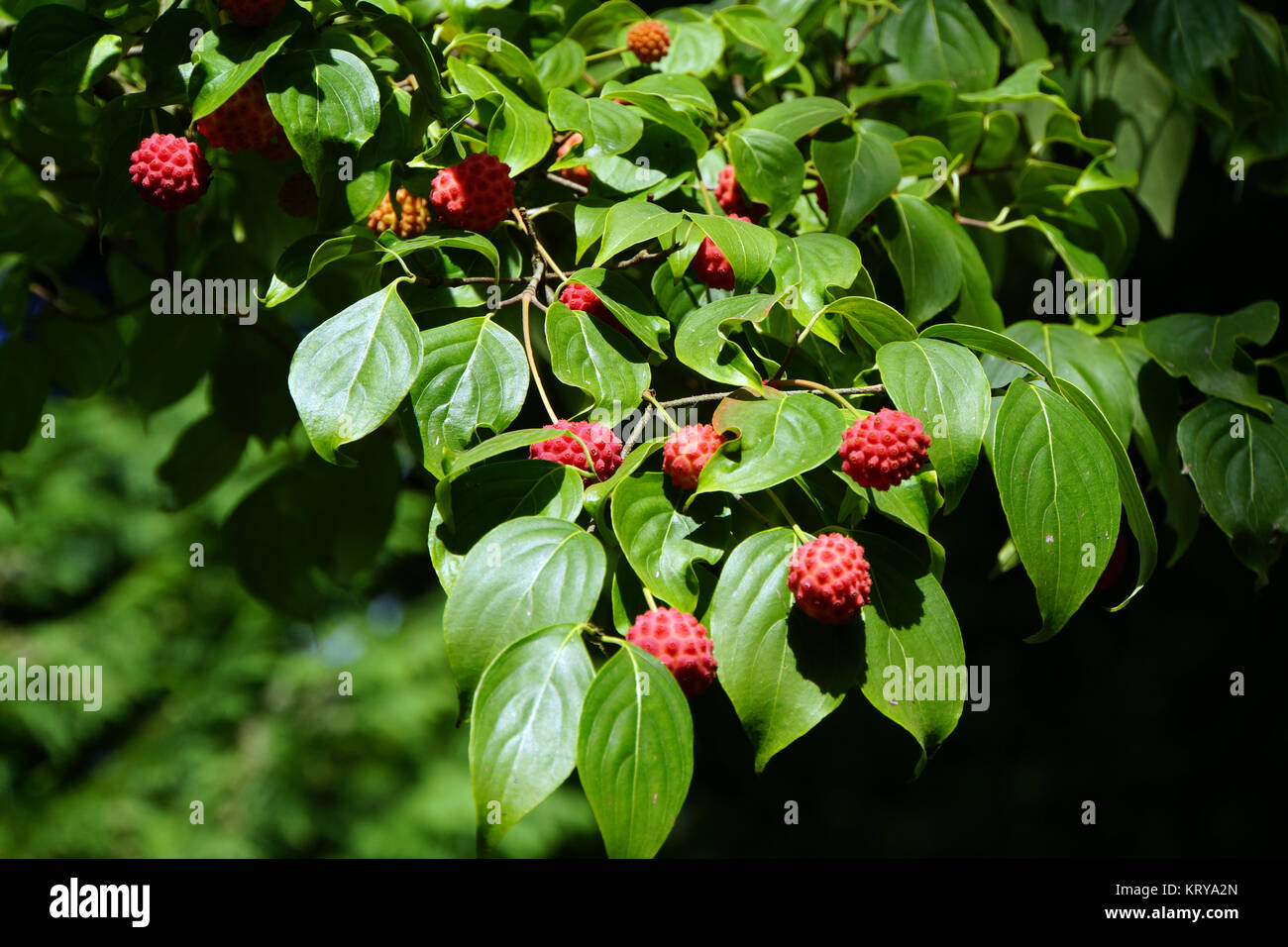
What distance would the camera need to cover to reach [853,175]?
93 cm

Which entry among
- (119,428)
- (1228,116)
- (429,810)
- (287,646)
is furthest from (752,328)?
(119,428)

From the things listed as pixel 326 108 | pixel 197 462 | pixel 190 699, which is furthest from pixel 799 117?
pixel 190 699

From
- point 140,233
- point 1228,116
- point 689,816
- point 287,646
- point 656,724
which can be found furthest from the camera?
point 689,816

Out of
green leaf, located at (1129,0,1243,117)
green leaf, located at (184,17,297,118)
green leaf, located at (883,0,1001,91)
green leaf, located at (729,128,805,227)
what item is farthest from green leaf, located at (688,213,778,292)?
green leaf, located at (1129,0,1243,117)

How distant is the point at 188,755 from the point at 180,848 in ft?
1.02

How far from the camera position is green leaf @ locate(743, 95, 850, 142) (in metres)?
0.92

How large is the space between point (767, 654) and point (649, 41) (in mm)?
699

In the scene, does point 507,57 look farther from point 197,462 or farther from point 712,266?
point 197,462

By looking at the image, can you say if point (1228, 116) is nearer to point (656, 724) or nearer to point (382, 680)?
point (656, 724)

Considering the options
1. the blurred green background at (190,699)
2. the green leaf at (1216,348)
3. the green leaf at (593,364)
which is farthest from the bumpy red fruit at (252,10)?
the blurred green background at (190,699)

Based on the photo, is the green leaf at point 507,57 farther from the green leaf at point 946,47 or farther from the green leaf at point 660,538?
the green leaf at point 946,47

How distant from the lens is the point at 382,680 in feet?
10.2

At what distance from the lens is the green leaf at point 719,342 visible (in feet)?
2.30

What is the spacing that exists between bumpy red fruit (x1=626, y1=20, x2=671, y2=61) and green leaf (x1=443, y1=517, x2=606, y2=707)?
65cm
